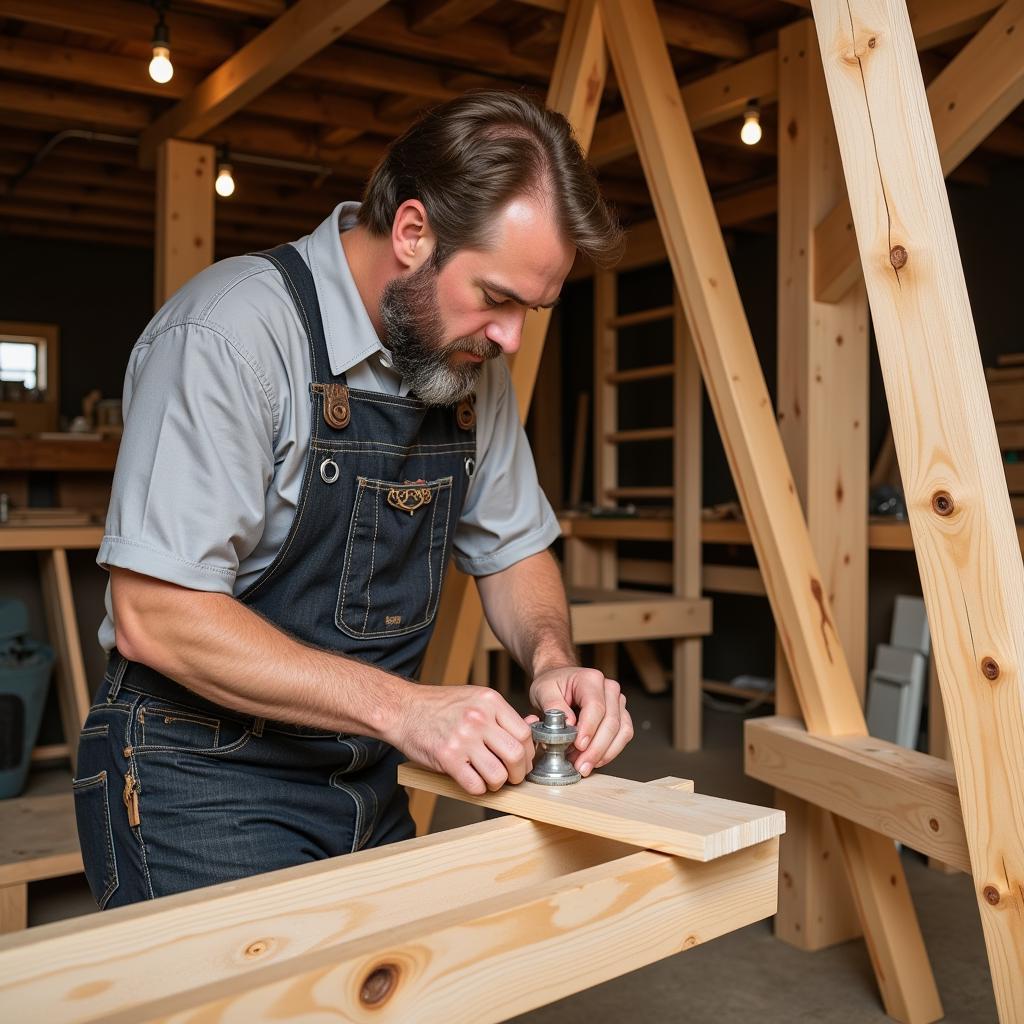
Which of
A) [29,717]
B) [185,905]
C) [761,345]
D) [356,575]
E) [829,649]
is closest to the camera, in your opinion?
[185,905]

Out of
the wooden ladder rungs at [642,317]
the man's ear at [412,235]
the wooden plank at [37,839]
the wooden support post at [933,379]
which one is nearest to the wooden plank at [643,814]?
the wooden support post at [933,379]

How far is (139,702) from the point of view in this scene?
64.1 inches

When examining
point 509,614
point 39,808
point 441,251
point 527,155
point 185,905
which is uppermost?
point 527,155

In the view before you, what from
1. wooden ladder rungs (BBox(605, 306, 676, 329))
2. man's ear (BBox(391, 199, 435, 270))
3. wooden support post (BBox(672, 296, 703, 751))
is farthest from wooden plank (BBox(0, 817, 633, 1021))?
wooden ladder rungs (BBox(605, 306, 676, 329))

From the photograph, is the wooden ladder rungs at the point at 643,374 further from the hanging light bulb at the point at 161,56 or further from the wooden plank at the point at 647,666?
the hanging light bulb at the point at 161,56

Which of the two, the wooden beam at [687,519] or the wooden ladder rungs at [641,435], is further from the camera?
the wooden ladder rungs at [641,435]

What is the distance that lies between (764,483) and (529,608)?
888mm

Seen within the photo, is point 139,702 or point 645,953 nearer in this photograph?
point 645,953

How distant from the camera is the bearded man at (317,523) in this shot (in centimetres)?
145

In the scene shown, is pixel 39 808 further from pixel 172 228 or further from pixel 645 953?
pixel 645 953

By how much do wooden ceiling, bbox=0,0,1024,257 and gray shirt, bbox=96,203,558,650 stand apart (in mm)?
1960

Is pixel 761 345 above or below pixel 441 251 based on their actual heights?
above

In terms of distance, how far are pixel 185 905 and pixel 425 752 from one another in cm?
44

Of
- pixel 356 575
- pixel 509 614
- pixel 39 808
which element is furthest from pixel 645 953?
pixel 39 808
